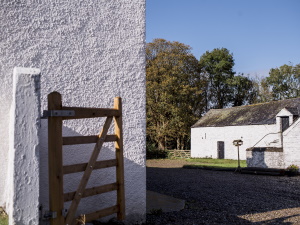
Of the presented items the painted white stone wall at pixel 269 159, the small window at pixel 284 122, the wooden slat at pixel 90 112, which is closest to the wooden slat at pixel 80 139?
the wooden slat at pixel 90 112

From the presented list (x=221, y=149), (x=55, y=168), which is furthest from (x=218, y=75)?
(x=55, y=168)

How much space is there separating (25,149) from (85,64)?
255 centimetres

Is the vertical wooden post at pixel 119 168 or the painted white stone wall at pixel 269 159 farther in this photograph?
the painted white stone wall at pixel 269 159

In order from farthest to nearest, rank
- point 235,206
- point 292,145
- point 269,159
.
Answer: point 269,159
point 292,145
point 235,206

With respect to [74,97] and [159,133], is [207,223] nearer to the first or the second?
[74,97]

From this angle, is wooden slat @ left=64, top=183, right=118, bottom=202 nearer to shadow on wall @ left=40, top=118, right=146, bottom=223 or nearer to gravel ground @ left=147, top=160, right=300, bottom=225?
shadow on wall @ left=40, top=118, right=146, bottom=223

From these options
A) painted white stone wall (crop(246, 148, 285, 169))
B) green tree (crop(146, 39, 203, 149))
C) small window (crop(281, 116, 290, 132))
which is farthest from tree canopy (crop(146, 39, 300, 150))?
painted white stone wall (crop(246, 148, 285, 169))

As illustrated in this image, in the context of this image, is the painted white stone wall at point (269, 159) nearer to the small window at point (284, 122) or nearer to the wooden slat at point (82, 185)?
the small window at point (284, 122)

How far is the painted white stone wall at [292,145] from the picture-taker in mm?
19641

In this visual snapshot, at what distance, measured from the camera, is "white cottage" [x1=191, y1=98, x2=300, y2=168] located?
20125 millimetres

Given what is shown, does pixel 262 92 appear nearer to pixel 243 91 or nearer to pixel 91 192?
pixel 243 91

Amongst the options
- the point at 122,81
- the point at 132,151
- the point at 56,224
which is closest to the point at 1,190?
the point at 56,224

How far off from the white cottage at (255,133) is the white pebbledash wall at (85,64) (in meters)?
16.2

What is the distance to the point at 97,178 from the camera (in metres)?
5.83
